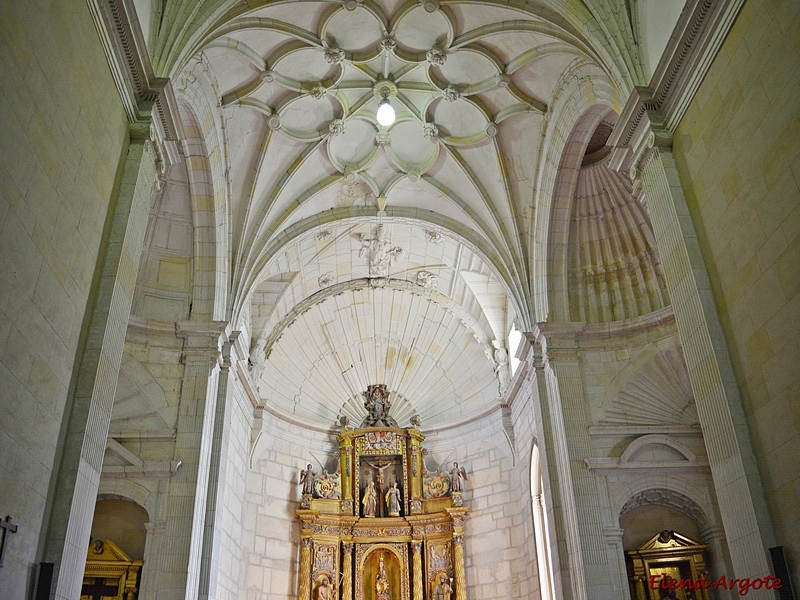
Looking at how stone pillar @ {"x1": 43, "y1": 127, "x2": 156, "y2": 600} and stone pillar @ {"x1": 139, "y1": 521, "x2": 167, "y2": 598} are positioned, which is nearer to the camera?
stone pillar @ {"x1": 43, "y1": 127, "x2": 156, "y2": 600}

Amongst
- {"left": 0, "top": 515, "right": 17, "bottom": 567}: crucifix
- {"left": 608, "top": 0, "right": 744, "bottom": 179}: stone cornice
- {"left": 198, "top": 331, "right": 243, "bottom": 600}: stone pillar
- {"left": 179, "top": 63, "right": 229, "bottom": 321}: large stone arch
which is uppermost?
{"left": 179, "top": 63, "right": 229, "bottom": 321}: large stone arch

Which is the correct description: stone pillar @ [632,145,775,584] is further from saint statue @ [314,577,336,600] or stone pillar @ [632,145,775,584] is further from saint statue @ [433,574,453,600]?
saint statue @ [314,577,336,600]

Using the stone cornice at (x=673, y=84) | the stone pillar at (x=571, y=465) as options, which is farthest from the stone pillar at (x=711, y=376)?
the stone pillar at (x=571, y=465)

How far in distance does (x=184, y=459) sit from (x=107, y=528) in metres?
1.60

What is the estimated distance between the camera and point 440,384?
19.7 meters

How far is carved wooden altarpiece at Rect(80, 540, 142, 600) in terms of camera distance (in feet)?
36.0

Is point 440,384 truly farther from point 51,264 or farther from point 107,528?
point 51,264

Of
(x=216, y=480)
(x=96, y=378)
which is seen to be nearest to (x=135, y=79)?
(x=96, y=378)

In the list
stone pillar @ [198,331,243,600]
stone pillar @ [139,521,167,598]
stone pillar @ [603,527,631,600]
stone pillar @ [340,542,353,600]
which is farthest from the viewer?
stone pillar @ [340,542,353,600]

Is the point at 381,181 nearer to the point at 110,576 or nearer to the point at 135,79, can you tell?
the point at 135,79

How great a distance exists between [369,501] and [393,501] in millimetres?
608

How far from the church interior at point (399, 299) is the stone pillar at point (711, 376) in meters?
0.03

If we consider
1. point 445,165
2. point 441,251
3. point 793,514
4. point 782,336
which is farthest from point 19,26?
point 441,251

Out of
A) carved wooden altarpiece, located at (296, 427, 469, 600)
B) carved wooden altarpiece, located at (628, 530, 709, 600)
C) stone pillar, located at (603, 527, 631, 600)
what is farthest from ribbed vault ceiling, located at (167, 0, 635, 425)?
carved wooden altarpiece, located at (628, 530, 709, 600)
